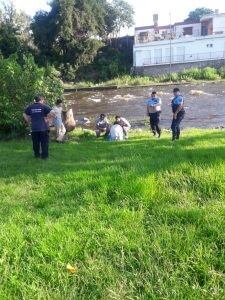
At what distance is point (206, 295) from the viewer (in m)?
3.37

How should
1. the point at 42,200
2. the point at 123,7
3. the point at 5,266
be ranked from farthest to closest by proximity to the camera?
the point at 123,7 → the point at 42,200 → the point at 5,266

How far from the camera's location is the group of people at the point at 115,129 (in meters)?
12.5

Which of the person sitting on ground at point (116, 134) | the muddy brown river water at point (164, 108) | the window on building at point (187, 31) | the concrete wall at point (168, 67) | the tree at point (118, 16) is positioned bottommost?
the muddy brown river water at point (164, 108)

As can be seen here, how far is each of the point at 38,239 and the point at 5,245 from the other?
35cm

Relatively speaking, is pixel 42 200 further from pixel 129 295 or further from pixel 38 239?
pixel 129 295

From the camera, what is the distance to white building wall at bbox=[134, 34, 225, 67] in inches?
2109

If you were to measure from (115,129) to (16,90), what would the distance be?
3566 mm

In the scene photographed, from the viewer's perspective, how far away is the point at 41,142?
30.5 ft

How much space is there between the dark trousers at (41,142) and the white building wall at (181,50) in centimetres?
4784

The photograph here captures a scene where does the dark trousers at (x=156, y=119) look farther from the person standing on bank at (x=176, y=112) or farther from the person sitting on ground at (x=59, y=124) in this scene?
the person sitting on ground at (x=59, y=124)

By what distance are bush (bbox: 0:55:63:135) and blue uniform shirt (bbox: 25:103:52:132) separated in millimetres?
3703

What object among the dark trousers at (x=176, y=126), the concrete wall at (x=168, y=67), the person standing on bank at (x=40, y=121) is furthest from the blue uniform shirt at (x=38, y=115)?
the concrete wall at (x=168, y=67)

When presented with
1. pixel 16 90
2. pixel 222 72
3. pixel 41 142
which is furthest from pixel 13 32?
pixel 41 142

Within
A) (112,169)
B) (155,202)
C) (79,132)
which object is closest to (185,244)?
(155,202)
